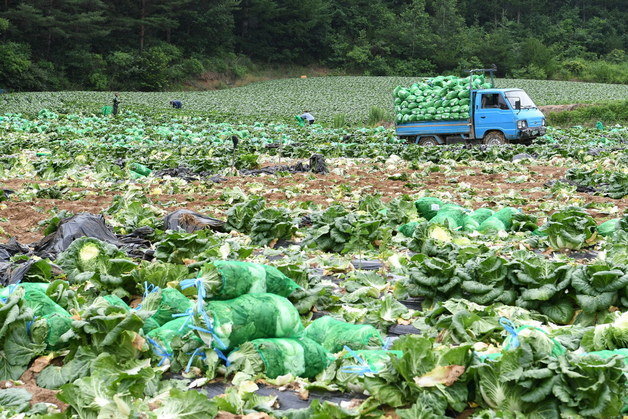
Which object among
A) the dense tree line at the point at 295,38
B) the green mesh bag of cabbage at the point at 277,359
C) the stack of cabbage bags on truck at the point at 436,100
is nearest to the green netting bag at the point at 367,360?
the green mesh bag of cabbage at the point at 277,359

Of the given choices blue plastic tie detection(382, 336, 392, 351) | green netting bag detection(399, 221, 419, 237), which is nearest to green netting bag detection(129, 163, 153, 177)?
green netting bag detection(399, 221, 419, 237)

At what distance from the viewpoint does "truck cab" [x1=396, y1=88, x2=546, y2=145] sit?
17938 mm

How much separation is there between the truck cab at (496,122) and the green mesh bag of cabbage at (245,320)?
15.4 metres

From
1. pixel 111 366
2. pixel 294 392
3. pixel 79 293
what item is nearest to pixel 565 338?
pixel 294 392

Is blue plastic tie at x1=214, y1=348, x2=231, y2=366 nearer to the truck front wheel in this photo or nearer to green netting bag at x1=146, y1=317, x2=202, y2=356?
green netting bag at x1=146, y1=317, x2=202, y2=356

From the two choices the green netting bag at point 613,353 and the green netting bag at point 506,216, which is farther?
the green netting bag at point 506,216

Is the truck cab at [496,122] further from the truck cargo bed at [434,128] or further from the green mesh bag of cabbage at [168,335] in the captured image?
the green mesh bag of cabbage at [168,335]

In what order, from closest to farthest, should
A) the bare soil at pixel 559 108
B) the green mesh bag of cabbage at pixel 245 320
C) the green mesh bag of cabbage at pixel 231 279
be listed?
the green mesh bag of cabbage at pixel 245 320 < the green mesh bag of cabbage at pixel 231 279 < the bare soil at pixel 559 108

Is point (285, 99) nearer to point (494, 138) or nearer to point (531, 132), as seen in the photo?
point (494, 138)

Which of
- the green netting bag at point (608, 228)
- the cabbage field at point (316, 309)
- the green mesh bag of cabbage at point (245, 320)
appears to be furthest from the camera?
the green netting bag at point (608, 228)

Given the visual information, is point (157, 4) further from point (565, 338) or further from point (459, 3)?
point (565, 338)

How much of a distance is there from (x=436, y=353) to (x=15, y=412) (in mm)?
1813

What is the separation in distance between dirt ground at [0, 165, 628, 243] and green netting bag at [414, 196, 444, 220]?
4.82 feet

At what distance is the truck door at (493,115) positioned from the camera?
18.0m
